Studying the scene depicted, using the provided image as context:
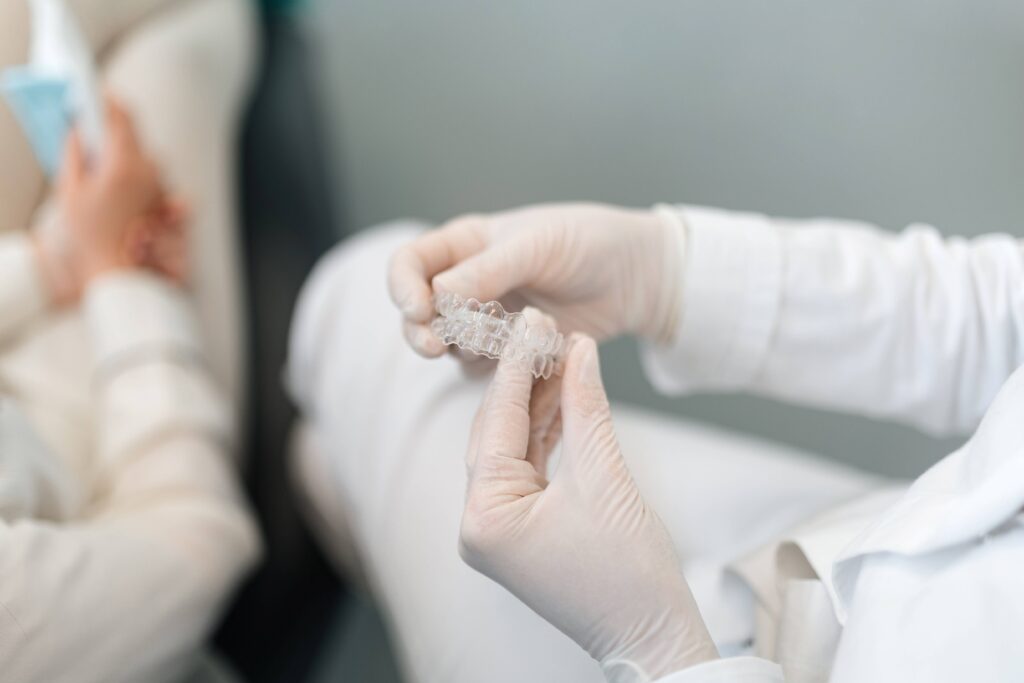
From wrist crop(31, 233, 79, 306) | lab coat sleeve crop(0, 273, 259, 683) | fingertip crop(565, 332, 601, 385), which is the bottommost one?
lab coat sleeve crop(0, 273, 259, 683)

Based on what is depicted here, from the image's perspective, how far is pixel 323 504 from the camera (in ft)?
2.78

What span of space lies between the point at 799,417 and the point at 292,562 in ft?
Answer: 1.95

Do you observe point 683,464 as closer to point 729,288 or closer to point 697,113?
point 729,288

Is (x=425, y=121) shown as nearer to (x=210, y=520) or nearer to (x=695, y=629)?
(x=210, y=520)

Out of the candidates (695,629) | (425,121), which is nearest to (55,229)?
(425,121)

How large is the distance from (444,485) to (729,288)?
237 millimetres

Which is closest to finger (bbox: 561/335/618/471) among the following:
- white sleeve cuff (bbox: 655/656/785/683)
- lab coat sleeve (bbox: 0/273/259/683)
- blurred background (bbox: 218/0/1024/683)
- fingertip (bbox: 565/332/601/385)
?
fingertip (bbox: 565/332/601/385)

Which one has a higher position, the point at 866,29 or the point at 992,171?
the point at 866,29

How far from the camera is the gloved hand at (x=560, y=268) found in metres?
0.48

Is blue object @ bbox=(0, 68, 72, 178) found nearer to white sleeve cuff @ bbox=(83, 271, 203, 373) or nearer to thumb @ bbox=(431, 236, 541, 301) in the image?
white sleeve cuff @ bbox=(83, 271, 203, 373)

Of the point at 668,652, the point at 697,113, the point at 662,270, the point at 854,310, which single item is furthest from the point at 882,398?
the point at 697,113

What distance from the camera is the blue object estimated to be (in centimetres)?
58

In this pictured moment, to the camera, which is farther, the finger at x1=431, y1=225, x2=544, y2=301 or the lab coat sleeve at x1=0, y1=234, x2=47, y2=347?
the lab coat sleeve at x1=0, y1=234, x2=47, y2=347

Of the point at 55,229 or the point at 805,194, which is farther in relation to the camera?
the point at 805,194
